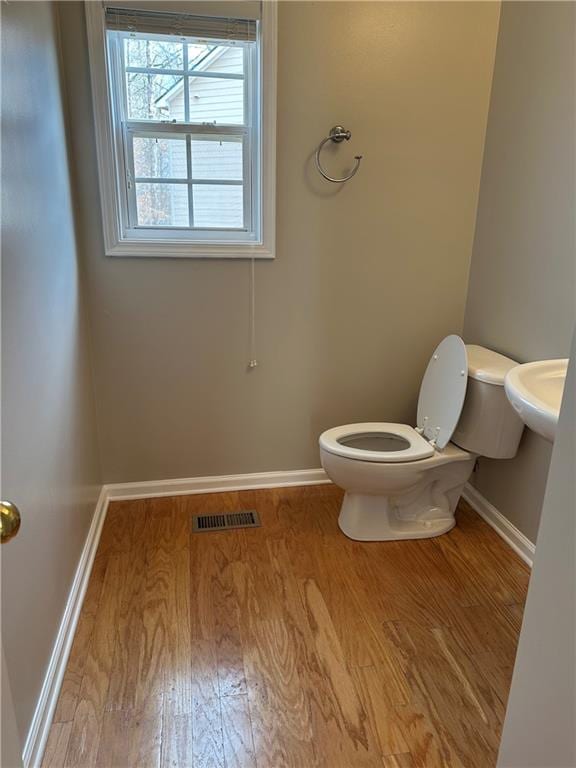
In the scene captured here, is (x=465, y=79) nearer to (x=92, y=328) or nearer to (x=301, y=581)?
(x=92, y=328)

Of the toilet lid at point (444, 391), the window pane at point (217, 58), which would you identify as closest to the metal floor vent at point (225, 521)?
the toilet lid at point (444, 391)

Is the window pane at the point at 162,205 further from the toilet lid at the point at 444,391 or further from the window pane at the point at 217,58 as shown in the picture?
the toilet lid at the point at 444,391

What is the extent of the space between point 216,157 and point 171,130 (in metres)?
0.20

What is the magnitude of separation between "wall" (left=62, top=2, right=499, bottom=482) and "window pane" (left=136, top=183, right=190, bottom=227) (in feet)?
0.60

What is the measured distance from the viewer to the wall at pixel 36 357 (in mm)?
1252

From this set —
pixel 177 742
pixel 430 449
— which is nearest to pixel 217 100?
pixel 430 449

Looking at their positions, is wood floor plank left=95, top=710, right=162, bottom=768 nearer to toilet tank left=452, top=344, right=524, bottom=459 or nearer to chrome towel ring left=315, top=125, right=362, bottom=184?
toilet tank left=452, top=344, right=524, bottom=459

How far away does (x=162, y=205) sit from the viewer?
2.25 meters

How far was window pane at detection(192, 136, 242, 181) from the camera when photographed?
2.21m

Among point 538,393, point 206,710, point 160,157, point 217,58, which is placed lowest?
point 206,710

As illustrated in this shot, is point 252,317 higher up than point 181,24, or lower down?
lower down

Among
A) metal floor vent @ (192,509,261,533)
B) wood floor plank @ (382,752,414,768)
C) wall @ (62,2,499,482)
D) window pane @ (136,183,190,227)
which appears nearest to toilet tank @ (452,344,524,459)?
wall @ (62,2,499,482)

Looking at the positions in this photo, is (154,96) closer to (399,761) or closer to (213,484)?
(213,484)

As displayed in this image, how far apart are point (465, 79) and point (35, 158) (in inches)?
67.1
